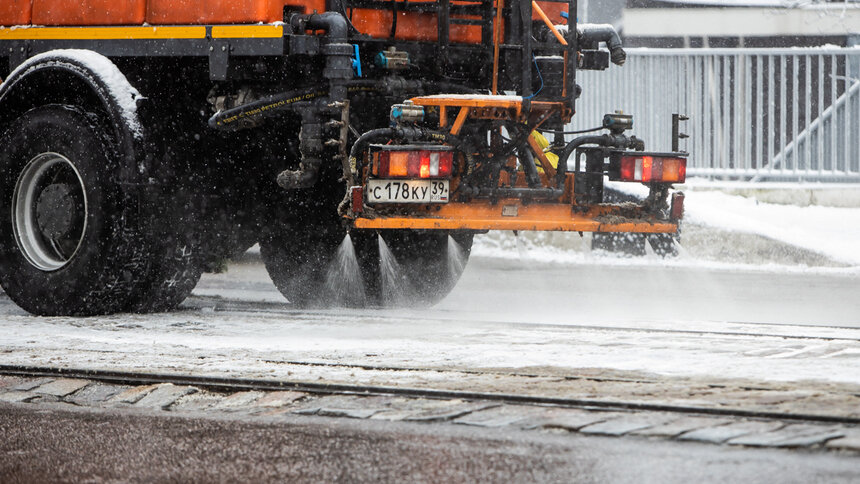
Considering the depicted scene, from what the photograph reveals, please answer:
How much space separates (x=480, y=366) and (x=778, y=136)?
1018 centimetres

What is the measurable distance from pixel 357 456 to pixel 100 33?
4.73 metres

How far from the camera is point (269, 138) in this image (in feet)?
29.9

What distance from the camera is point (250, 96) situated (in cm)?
883

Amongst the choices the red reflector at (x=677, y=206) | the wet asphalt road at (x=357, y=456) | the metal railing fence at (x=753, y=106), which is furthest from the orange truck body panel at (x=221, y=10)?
the metal railing fence at (x=753, y=106)

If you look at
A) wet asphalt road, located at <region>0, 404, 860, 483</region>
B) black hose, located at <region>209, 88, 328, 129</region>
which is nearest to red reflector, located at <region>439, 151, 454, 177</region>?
black hose, located at <region>209, 88, 328, 129</region>

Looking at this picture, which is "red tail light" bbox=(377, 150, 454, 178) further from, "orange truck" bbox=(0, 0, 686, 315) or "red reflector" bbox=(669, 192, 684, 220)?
"red reflector" bbox=(669, 192, 684, 220)

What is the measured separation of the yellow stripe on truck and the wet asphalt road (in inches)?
137

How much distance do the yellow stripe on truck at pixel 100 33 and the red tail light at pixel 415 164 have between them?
4.04ft

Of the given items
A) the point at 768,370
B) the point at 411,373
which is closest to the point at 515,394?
the point at 411,373

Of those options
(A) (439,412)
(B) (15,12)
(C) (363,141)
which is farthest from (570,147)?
(A) (439,412)

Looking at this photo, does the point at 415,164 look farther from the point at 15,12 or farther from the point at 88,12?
the point at 15,12

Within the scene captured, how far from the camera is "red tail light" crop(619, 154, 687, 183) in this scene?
29.8 ft

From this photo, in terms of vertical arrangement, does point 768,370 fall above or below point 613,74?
below

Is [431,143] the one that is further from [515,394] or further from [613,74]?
[613,74]
